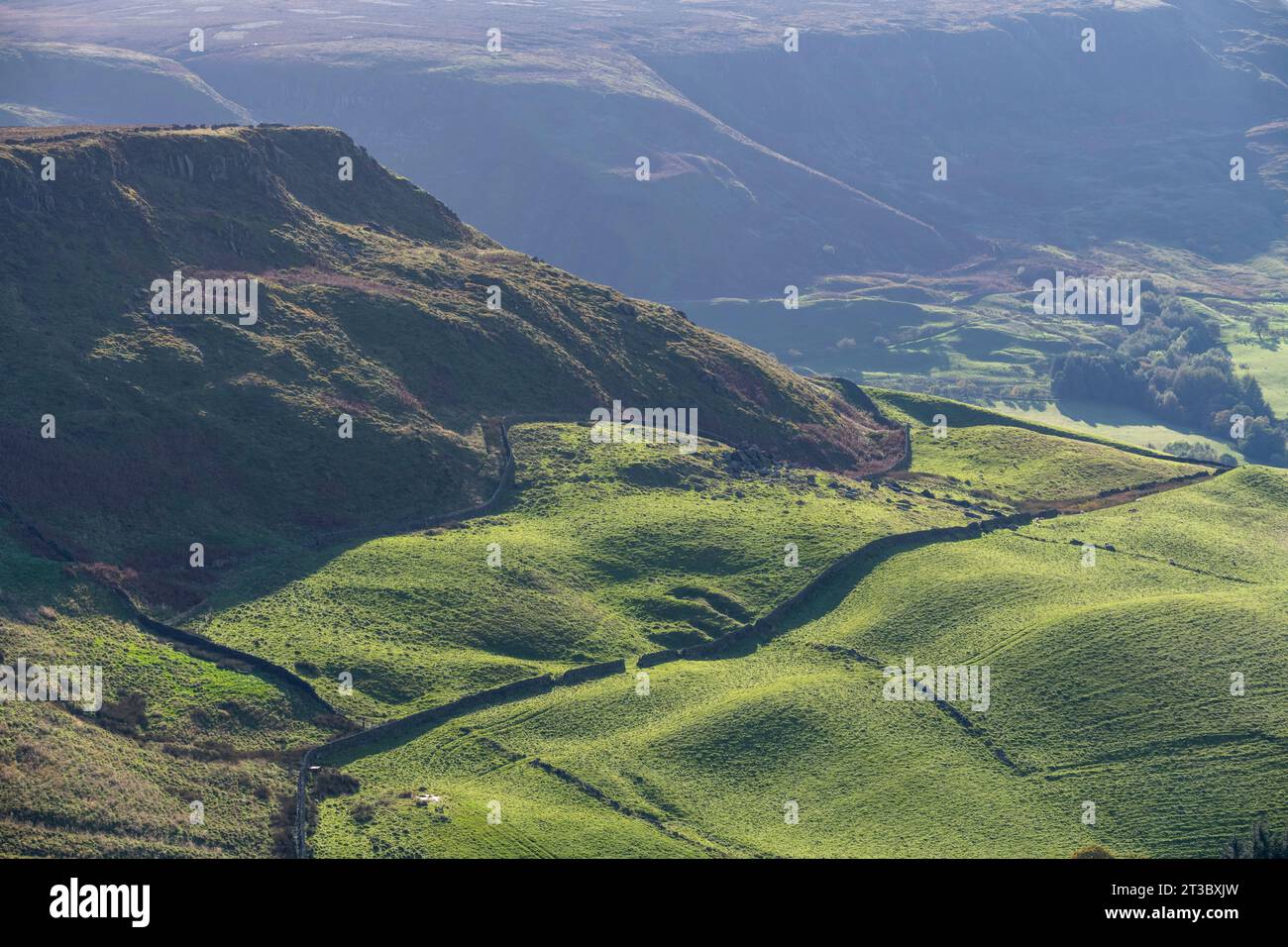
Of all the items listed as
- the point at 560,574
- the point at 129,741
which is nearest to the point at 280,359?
the point at 560,574

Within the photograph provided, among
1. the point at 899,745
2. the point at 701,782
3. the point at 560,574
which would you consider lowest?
the point at 701,782

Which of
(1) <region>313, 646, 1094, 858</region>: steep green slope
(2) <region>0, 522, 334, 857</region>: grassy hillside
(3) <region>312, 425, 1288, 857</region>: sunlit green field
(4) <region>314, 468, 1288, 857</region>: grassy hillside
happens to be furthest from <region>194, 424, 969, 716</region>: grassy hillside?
(1) <region>313, 646, 1094, 858</region>: steep green slope

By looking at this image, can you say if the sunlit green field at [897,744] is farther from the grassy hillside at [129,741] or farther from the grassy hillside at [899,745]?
the grassy hillside at [129,741]

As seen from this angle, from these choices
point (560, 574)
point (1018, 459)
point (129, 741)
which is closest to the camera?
point (129, 741)

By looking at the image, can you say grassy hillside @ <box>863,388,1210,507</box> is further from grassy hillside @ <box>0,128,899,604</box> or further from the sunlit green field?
the sunlit green field

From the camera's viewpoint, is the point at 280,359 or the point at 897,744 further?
the point at 280,359

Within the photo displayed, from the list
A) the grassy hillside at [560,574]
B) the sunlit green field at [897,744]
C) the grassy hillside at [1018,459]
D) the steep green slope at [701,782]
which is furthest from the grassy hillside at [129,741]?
the grassy hillside at [1018,459]

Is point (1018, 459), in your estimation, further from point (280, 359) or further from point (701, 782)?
point (701, 782)
